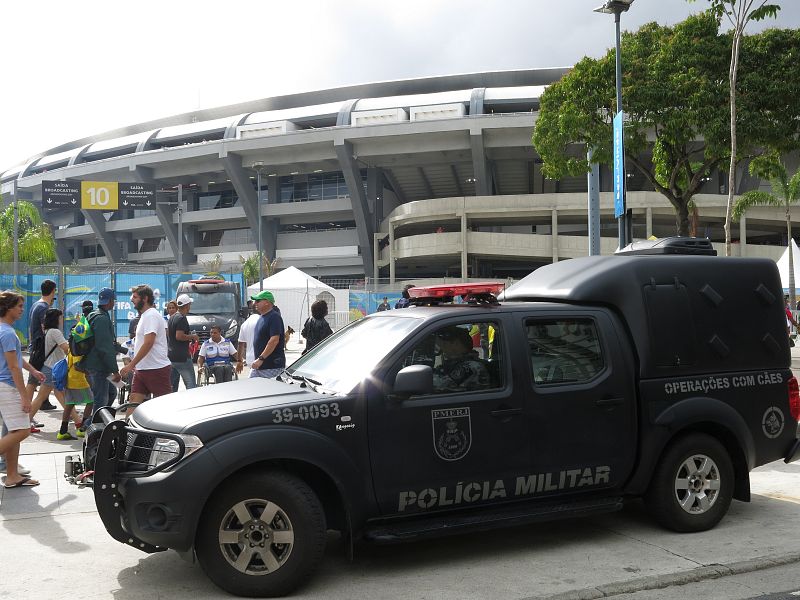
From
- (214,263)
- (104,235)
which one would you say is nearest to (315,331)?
(214,263)

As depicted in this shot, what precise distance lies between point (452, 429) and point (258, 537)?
1.28m

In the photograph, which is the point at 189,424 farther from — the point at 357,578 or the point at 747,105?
the point at 747,105

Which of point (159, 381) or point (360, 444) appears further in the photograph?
point (159, 381)

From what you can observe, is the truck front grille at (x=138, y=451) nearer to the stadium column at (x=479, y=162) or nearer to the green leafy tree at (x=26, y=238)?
the stadium column at (x=479, y=162)

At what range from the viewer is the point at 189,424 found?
4.15 metres

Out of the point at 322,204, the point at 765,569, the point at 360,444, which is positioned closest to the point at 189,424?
the point at 360,444

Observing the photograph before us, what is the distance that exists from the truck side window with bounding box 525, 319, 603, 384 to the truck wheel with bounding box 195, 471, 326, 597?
1741mm

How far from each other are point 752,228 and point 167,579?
56853 mm

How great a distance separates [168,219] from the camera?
61.6 m

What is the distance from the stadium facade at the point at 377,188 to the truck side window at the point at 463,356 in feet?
128

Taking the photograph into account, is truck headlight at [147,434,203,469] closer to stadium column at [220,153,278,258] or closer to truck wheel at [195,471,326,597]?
truck wheel at [195,471,326,597]

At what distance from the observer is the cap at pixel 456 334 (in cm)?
476

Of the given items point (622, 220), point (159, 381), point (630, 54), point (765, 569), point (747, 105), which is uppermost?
point (630, 54)

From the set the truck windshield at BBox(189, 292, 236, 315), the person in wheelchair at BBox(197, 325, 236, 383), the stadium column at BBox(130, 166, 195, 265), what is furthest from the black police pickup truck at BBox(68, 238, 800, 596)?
the stadium column at BBox(130, 166, 195, 265)
